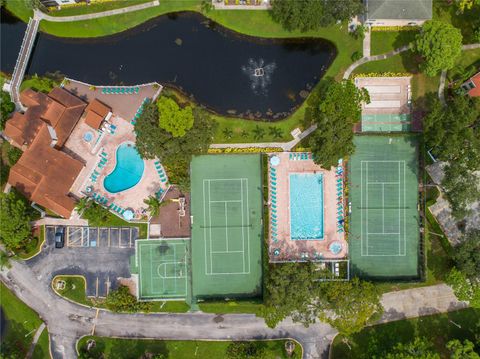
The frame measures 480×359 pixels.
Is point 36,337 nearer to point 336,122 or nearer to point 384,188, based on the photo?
point 336,122

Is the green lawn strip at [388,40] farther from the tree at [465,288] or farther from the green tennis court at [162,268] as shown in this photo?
the green tennis court at [162,268]

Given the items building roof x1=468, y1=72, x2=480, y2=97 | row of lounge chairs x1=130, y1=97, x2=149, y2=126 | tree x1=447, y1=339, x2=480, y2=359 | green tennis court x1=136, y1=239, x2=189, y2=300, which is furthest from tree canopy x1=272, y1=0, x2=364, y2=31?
tree x1=447, y1=339, x2=480, y2=359

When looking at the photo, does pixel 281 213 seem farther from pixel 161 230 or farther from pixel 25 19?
pixel 25 19

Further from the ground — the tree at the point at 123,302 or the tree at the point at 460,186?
the tree at the point at 460,186

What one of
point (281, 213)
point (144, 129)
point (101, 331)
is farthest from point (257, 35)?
point (101, 331)

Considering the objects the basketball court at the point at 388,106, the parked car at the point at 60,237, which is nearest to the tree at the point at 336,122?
the basketball court at the point at 388,106

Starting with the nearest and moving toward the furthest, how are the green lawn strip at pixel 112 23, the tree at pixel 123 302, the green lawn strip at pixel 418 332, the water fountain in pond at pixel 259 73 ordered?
the tree at pixel 123 302 < the green lawn strip at pixel 418 332 < the water fountain in pond at pixel 259 73 < the green lawn strip at pixel 112 23

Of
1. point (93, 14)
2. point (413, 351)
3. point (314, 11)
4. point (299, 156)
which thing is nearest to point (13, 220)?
point (93, 14)
